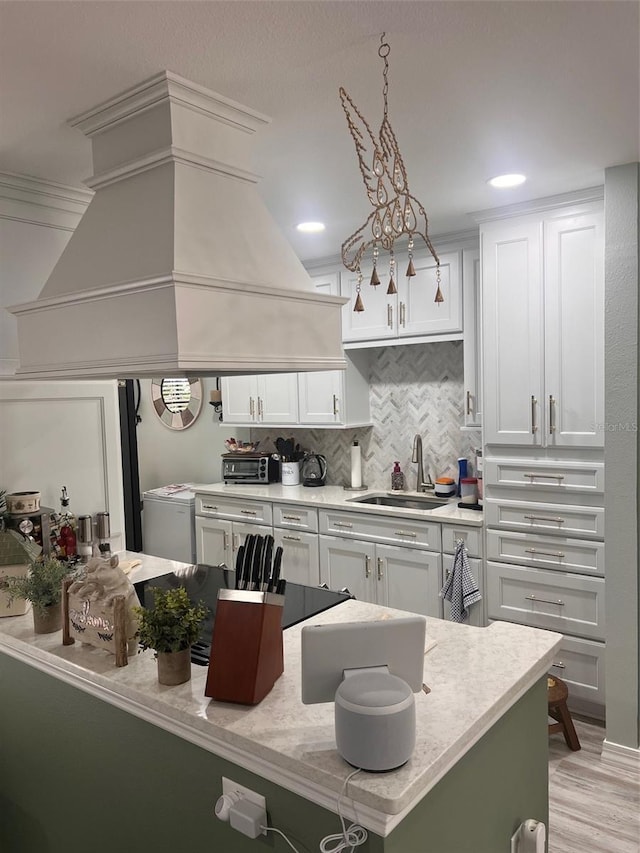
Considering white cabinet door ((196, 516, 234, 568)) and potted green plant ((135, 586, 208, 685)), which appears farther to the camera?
white cabinet door ((196, 516, 234, 568))

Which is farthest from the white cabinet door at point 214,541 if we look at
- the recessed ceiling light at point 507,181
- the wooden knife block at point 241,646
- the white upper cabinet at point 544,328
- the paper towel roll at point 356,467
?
the wooden knife block at point 241,646

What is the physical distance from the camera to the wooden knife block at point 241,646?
1513 mm

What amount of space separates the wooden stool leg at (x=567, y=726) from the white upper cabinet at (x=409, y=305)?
2.00 m

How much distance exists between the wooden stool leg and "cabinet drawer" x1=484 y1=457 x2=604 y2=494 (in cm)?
99

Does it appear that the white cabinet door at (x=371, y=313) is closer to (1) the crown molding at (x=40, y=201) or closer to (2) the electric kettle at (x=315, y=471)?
(2) the electric kettle at (x=315, y=471)

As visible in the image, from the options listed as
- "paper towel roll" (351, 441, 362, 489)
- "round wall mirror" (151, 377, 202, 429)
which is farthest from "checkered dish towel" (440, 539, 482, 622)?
"round wall mirror" (151, 377, 202, 429)

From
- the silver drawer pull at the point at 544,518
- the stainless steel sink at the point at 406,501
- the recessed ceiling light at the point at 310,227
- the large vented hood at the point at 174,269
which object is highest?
the recessed ceiling light at the point at 310,227

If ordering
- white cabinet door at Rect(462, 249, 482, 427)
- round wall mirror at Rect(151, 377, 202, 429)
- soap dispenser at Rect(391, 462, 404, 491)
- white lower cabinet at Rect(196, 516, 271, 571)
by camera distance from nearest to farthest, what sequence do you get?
white cabinet door at Rect(462, 249, 482, 427) < soap dispenser at Rect(391, 462, 404, 491) < white lower cabinet at Rect(196, 516, 271, 571) < round wall mirror at Rect(151, 377, 202, 429)

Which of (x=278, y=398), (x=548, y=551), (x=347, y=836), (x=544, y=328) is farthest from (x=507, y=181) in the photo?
(x=347, y=836)

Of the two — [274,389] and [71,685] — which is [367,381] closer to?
[274,389]

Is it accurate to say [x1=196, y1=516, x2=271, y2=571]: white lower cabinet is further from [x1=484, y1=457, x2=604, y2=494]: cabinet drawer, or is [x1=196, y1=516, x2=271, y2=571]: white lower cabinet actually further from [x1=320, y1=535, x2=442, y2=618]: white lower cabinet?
[x1=484, y1=457, x2=604, y2=494]: cabinet drawer

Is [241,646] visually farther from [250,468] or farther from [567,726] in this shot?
[250,468]

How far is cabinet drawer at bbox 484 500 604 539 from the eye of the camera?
124 inches

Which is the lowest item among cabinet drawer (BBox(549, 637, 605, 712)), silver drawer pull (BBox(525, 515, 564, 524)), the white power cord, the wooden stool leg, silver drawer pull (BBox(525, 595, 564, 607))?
the wooden stool leg
